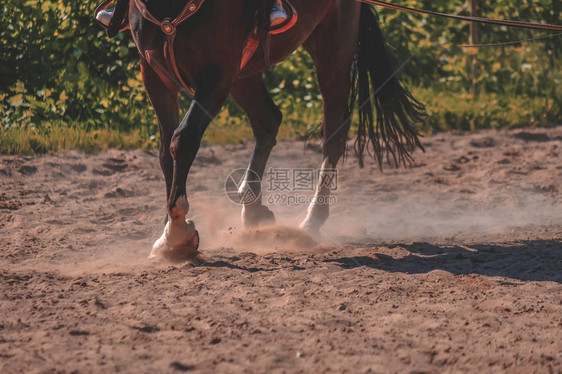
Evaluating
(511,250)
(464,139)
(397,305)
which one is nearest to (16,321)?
(397,305)

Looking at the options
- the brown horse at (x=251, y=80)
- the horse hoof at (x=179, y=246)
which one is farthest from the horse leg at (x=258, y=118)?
the horse hoof at (x=179, y=246)

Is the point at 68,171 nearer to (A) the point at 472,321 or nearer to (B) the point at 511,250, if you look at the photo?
(B) the point at 511,250

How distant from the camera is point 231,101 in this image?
775cm

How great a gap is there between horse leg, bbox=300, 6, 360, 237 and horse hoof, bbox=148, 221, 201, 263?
1.08 metres

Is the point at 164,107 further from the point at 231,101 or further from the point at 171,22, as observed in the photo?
the point at 231,101

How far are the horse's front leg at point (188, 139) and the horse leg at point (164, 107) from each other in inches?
13.6

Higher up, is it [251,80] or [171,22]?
[171,22]

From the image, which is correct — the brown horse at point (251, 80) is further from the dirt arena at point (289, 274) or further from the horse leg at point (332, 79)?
the dirt arena at point (289, 274)

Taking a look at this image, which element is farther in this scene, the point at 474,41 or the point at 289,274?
the point at 474,41

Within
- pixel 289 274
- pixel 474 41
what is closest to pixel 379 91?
pixel 289 274

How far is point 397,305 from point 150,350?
1138mm

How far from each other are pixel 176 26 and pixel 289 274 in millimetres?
1324

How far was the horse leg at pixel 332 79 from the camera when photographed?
16.3 ft

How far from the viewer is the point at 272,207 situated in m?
5.62
